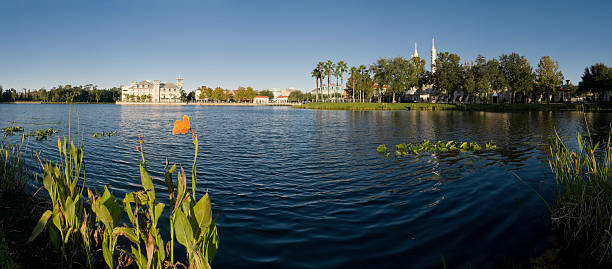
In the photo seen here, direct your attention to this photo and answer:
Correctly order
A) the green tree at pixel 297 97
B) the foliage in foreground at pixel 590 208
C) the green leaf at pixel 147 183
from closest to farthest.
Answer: the green leaf at pixel 147 183, the foliage in foreground at pixel 590 208, the green tree at pixel 297 97

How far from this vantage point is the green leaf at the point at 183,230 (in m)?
2.48

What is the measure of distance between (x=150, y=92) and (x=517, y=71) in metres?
155

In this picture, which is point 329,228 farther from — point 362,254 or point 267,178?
point 267,178

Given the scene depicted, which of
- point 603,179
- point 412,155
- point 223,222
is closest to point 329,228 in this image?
point 223,222

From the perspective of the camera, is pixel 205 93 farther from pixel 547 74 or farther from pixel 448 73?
pixel 547 74

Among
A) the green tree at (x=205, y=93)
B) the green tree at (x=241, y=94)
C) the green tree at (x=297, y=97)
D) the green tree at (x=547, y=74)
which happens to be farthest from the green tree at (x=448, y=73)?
the green tree at (x=205, y=93)

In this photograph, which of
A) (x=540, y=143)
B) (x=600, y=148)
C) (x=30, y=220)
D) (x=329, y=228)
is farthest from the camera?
(x=540, y=143)

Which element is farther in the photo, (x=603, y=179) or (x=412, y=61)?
(x=412, y=61)

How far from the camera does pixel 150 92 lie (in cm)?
16012

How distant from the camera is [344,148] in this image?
16.0 meters

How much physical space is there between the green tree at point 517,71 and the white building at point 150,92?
147 metres

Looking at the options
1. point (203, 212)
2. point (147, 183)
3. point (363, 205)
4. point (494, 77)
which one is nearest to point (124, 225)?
point (147, 183)

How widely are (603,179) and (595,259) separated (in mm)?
1236

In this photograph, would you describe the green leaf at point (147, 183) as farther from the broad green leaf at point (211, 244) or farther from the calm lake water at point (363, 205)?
the calm lake water at point (363, 205)
